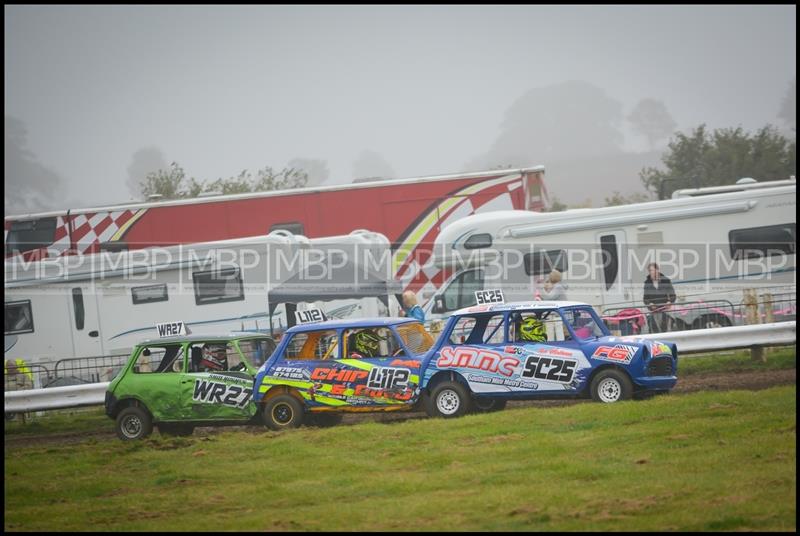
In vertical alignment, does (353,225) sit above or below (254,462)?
above

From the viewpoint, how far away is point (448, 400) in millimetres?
15508

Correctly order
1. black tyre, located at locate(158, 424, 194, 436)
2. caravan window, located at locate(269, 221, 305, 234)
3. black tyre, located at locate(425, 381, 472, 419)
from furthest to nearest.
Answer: caravan window, located at locate(269, 221, 305, 234) → black tyre, located at locate(158, 424, 194, 436) → black tyre, located at locate(425, 381, 472, 419)

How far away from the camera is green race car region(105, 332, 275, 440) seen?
1639 cm

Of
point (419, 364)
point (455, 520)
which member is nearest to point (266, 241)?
point (419, 364)

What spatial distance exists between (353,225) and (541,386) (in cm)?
1500

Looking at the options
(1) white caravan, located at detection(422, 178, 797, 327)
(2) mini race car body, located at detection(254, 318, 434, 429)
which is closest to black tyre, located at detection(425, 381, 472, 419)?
(2) mini race car body, located at detection(254, 318, 434, 429)

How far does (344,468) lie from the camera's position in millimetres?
12305

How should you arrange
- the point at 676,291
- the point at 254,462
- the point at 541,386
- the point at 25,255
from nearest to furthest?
the point at 254,462
the point at 541,386
the point at 676,291
the point at 25,255

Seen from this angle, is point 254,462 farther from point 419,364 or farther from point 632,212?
point 632,212

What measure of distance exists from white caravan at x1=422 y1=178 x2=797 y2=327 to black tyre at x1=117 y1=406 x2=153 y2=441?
7.17m

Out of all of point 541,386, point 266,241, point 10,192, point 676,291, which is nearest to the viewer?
point 541,386

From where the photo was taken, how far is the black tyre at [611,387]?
49.2ft

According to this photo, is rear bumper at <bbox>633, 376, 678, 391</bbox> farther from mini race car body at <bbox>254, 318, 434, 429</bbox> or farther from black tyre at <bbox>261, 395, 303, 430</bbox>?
black tyre at <bbox>261, 395, 303, 430</bbox>

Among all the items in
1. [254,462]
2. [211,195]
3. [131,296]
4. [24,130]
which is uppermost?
[24,130]
